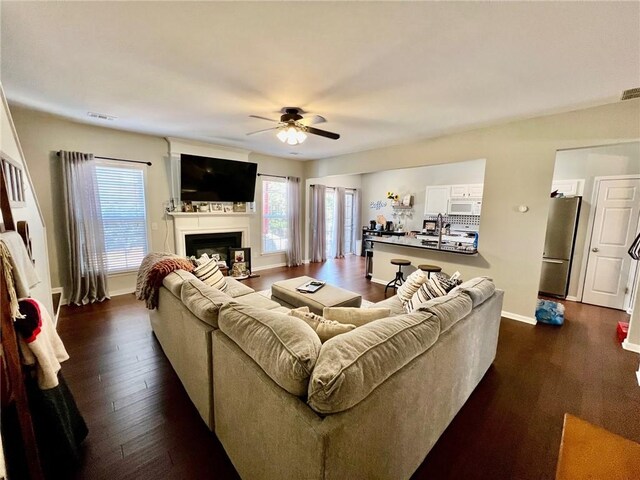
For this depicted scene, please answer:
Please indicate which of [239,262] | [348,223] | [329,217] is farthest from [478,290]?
[348,223]

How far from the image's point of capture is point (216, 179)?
4.93 m

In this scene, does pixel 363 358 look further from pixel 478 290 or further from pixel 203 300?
pixel 478 290

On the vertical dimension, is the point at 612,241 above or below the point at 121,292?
above

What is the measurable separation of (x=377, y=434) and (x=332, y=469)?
262mm

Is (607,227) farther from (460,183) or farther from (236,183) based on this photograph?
(236,183)

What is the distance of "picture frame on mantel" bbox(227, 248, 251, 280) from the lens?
5254 millimetres

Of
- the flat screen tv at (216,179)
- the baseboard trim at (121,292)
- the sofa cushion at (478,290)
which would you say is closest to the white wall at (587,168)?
the sofa cushion at (478,290)

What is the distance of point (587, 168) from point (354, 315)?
4978mm

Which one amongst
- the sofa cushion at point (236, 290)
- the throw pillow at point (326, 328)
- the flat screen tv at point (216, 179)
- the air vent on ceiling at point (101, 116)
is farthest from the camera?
the flat screen tv at point (216, 179)

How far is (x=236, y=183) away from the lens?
5188 millimetres

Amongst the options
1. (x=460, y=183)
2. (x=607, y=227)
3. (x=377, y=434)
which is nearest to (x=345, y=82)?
(x=377, y=434)

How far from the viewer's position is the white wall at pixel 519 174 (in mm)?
2889

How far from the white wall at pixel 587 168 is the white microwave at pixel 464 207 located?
1.60 m

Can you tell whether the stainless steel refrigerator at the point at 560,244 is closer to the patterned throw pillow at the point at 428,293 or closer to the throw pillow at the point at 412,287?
the throw pillow at the point at 412,287
